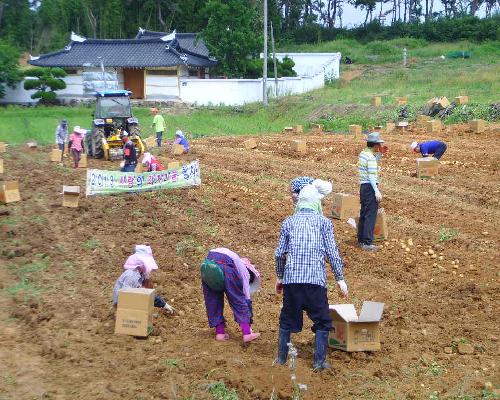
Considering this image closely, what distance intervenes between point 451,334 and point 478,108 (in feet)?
58.5

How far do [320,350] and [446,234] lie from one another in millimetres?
5073

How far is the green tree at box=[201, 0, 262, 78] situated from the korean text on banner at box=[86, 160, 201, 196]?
26971mm

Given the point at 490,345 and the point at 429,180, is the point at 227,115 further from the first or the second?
the point at 490,345

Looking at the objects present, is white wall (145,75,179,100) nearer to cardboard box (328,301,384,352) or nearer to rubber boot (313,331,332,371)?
cardboard box (328,301,384,352)

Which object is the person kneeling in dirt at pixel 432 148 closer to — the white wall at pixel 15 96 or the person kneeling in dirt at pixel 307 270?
the person kneeling in dirt at pixel 307 270

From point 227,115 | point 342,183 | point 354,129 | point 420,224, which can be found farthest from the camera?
point 227,115

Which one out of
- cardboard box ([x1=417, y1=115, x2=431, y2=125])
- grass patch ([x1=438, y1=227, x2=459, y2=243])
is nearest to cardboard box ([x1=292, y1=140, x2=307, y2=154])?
cardboard box ([x1=417, y1=115, x2=431, y2=125])

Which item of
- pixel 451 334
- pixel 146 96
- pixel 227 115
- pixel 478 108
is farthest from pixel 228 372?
pixel 146 96

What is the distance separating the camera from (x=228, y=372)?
19.1 feet

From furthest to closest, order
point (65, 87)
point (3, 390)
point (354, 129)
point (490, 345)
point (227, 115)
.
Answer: point (65, 87) → point (227, 115) → point (354, 129) → point (490, 345) → point (3, 390)

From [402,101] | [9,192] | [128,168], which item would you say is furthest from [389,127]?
[9,192]

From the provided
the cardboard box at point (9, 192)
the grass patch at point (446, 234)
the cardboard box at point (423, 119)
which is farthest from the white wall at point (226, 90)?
the grass patch at point (446, 234)

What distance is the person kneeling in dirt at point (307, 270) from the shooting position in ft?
18.8

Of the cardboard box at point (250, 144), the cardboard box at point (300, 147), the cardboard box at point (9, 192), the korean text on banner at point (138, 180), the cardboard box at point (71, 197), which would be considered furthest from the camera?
the cardboard box at point (250, 144)
